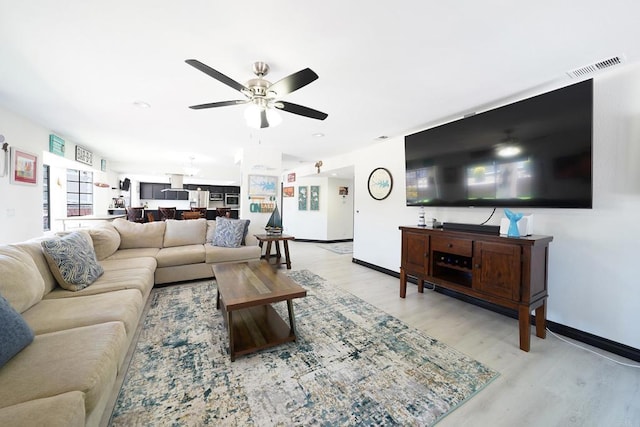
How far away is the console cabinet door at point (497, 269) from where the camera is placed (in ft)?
6.82

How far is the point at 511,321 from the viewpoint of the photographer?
2477mm

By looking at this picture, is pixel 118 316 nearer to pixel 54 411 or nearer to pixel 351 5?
pixel 54 411

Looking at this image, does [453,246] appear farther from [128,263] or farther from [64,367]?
[128,263]

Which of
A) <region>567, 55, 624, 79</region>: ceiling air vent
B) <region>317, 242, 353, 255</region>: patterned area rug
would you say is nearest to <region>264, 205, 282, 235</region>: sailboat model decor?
<region>317, 242, 353, 255</region>: patterned area rug

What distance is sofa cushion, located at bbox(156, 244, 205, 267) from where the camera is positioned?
3.34m

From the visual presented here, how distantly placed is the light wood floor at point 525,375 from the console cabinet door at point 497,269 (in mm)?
423

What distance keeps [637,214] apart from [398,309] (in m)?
2.12

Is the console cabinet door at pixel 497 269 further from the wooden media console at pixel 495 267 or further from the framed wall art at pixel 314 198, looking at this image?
the framed wall art at pixel 314 198

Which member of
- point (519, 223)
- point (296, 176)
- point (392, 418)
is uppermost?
point (296, 176)

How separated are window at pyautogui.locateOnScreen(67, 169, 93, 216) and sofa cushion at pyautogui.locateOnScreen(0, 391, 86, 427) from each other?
6603mm

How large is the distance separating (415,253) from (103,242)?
397cm

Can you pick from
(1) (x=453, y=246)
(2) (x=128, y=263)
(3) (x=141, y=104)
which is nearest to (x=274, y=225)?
→ (2) (x=128, y=263)

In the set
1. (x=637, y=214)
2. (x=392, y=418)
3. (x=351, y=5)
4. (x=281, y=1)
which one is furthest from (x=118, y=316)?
(x=637, y=214)

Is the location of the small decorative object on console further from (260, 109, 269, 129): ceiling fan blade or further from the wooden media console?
(260, 109, 269, 129): ceiling fan blade
